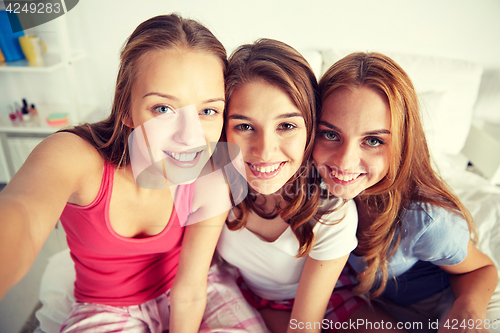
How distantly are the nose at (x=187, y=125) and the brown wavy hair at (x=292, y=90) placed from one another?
122 millimetres

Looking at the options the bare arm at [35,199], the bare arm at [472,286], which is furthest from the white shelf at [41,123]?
the bare arm at [472,286]

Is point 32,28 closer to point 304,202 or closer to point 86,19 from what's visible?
point 86,19

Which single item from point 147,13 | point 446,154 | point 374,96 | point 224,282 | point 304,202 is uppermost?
point 147,13

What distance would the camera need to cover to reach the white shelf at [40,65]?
61.0 inches

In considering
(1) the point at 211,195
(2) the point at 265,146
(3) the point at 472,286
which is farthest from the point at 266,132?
(3) the point at 472,286

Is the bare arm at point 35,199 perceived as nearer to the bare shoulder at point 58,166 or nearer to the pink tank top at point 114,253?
the bare shoulder at point 58,166

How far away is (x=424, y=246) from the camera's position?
792 mm

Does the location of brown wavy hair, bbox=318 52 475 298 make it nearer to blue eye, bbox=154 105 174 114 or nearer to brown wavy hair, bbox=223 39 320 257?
brown wavy hair, bbox=223 39 320 257

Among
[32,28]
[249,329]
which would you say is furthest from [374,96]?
[32,28]

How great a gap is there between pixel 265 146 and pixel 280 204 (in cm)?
25

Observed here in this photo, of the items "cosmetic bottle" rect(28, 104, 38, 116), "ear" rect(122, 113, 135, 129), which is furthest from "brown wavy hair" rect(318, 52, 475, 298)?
"cosmetic bottle" rect(28, 104, 38, 116)

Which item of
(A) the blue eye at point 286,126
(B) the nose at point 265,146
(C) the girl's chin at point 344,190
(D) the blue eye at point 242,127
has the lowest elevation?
(C) the girl's chin at point 344,190

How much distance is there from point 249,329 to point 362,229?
0.44 meters

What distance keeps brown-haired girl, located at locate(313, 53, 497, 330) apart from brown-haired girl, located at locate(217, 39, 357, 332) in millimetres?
71
